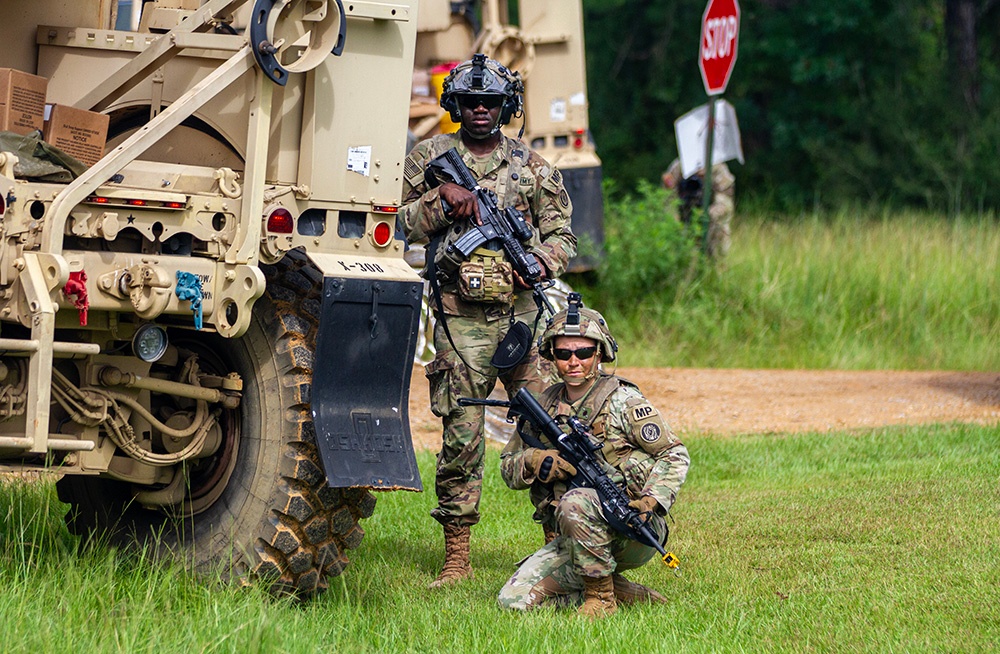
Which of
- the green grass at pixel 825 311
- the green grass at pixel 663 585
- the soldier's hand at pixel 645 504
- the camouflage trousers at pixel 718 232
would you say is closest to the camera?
the green grass at pixel 663 585

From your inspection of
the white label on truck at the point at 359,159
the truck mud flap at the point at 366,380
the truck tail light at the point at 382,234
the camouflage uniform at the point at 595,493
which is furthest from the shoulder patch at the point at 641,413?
the white label on truck at the point at 359,159

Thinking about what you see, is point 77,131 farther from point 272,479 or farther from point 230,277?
point 272,479

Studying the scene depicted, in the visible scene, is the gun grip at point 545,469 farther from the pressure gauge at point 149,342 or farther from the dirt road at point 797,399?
the dirt road at point 797,399

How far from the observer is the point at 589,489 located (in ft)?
19.8

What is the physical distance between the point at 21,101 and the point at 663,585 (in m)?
3.17

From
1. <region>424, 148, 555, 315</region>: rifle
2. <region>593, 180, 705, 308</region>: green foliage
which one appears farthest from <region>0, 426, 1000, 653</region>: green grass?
<region>593, 180, 705, 308</region>: green foliage

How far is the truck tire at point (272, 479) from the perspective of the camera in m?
5.55

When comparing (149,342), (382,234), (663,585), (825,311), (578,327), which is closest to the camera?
(149,342)

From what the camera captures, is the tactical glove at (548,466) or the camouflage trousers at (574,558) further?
the tactical glove at (548,466)

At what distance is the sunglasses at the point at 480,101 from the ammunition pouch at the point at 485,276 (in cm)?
63

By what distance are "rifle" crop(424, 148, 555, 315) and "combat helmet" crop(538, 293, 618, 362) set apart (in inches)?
18.8

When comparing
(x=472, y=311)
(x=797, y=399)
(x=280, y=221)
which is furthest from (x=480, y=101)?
(x=797, y=399)

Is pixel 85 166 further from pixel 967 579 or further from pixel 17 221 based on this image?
pixel 967 579

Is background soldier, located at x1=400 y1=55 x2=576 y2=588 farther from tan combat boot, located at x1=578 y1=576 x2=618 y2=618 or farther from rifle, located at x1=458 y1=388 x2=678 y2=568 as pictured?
tan combat boot, located at x1=578 y1=576 x2=618 y2=618
